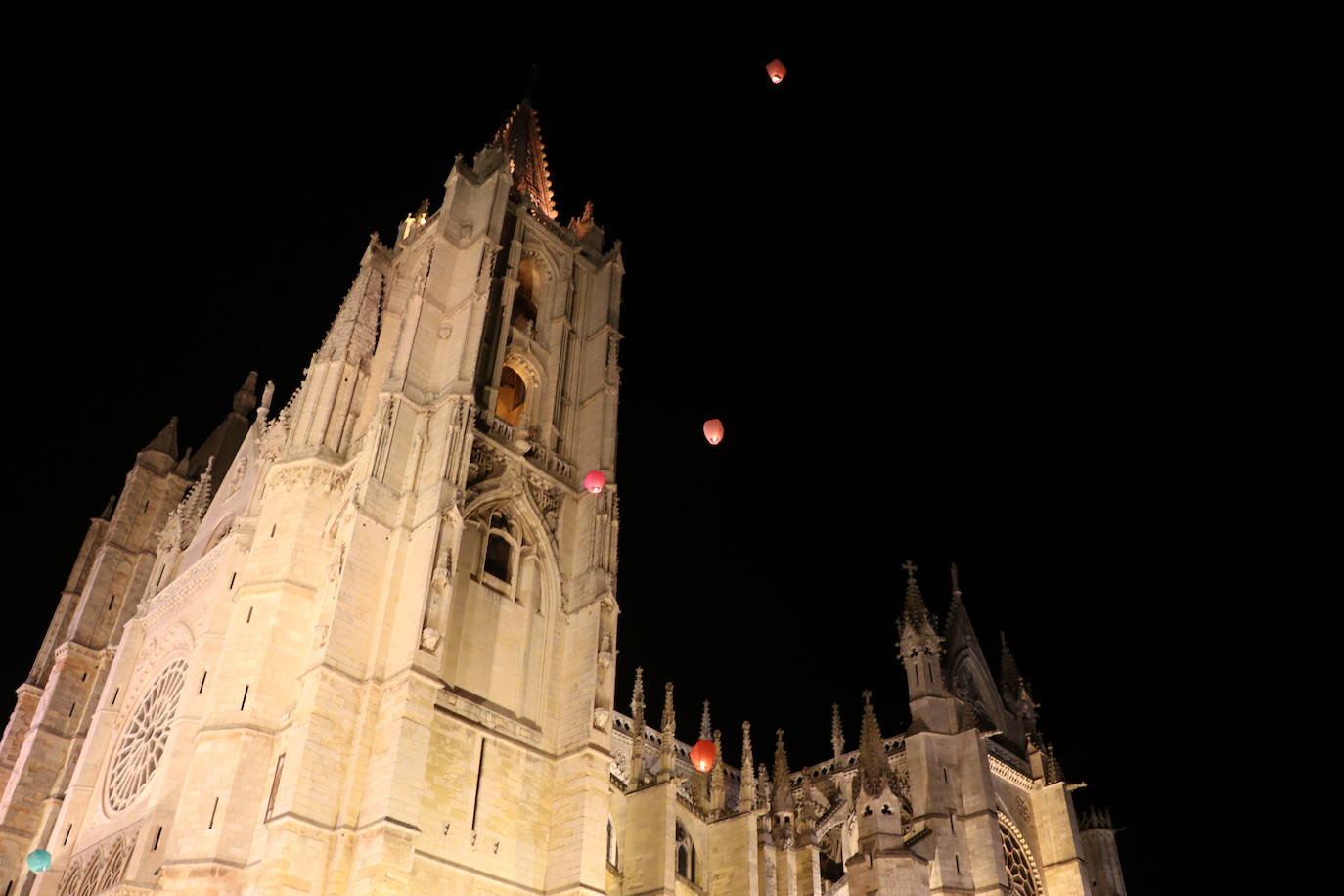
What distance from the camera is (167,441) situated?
119ft

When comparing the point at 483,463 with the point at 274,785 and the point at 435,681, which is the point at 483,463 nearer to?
the point at 435,681

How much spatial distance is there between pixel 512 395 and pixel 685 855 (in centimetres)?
1288

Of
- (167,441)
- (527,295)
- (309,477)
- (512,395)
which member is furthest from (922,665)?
(167,441)

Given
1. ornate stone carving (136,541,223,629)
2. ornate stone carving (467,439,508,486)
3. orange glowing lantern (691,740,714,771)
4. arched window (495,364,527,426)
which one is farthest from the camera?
orange glowing lantern (691,740,714,771)

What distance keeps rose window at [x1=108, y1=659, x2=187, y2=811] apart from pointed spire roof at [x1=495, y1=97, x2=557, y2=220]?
1757cm

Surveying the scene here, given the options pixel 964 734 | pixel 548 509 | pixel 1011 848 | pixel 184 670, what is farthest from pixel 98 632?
pixel 1011 848

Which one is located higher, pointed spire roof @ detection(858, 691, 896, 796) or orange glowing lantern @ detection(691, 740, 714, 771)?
orange glowing lantern @ detection(691, 740, 714, 771)

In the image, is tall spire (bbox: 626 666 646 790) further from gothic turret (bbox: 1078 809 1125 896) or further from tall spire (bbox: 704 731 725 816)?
gothic turret (bbox: 1078 809 1125 896)

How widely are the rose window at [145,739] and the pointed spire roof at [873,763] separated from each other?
15.1m

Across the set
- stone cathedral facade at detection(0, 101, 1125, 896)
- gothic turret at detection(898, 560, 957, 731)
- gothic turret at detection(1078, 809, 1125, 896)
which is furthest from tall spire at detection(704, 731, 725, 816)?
gothic turret at detection(1078, 809, 1125, 896)

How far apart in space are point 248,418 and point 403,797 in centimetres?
2402

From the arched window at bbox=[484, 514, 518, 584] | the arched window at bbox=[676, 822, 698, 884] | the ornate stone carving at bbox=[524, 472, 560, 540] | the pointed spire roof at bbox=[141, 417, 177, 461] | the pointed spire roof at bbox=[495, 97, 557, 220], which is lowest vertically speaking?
the arched window at bbox=[676, 822, 698, 884]

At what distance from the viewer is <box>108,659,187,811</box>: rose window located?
2348cm

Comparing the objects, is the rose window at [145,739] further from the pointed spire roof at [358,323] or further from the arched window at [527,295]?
the arched window at [527,295]
